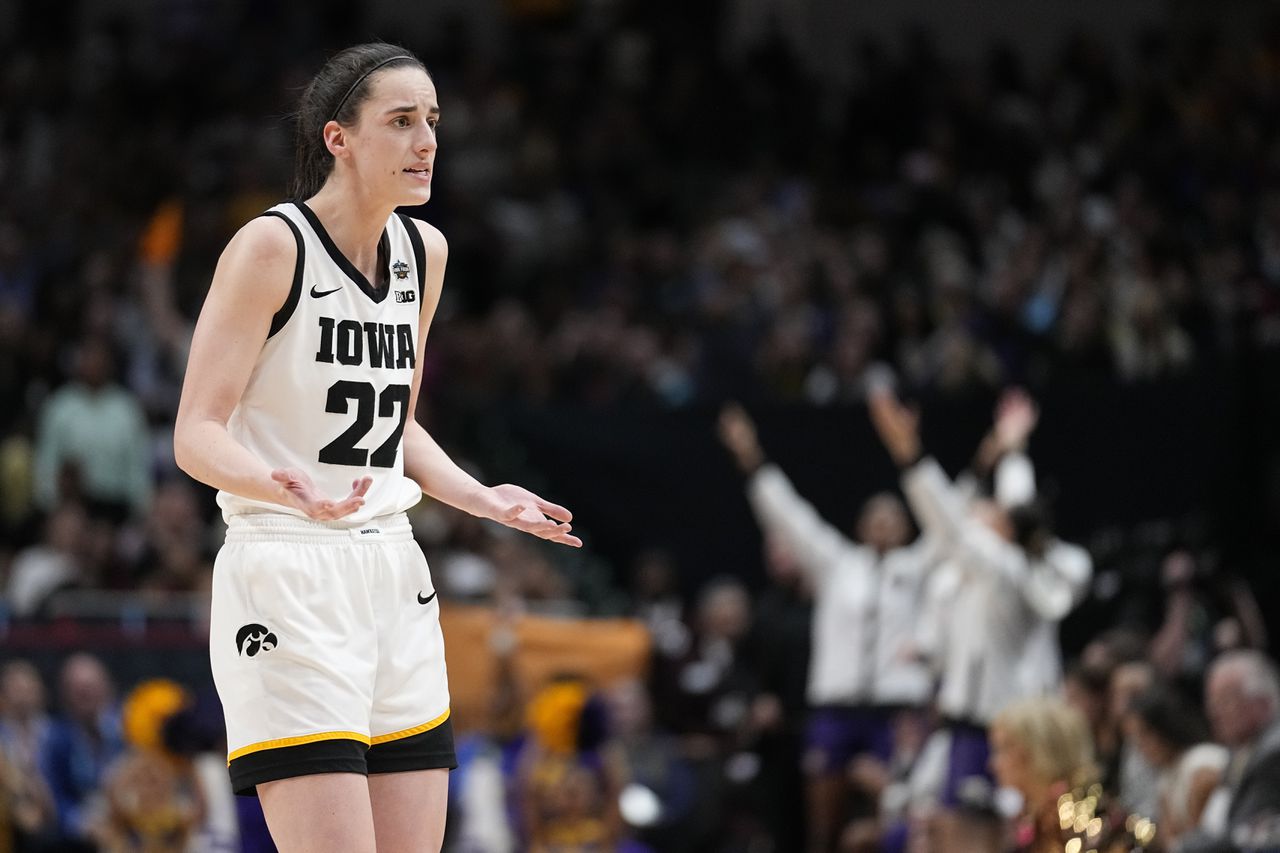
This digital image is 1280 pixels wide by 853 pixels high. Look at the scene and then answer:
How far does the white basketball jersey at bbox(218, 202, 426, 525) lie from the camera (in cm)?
380

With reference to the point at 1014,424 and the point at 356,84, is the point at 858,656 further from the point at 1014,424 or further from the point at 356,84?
the point at 356,84

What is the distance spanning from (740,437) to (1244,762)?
4.95 m

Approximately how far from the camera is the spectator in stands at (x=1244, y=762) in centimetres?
607

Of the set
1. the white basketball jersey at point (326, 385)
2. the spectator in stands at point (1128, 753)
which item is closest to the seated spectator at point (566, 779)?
the spectator in stands at point (1128, 753)

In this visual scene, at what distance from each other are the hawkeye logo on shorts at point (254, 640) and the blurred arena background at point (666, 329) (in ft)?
16.6

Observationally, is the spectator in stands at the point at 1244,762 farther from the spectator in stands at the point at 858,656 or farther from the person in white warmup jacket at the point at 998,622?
the spectator in stands at the point at 858,656

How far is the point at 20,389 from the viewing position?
12.8m

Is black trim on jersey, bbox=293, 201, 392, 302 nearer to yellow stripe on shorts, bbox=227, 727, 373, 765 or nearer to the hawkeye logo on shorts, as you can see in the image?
the hawkeye logo on shorts

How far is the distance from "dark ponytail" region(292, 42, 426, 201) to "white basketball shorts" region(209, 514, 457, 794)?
30.3 inches

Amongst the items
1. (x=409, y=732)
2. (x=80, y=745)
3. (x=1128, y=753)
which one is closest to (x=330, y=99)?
(x=409, y=732)

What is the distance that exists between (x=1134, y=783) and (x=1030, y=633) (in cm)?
167

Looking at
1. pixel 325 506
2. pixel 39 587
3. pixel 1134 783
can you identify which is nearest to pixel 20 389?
pixel 39 587

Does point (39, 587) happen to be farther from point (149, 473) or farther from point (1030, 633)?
point (1030, 633)

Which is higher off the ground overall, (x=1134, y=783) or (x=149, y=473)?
(x=149, y=473)
